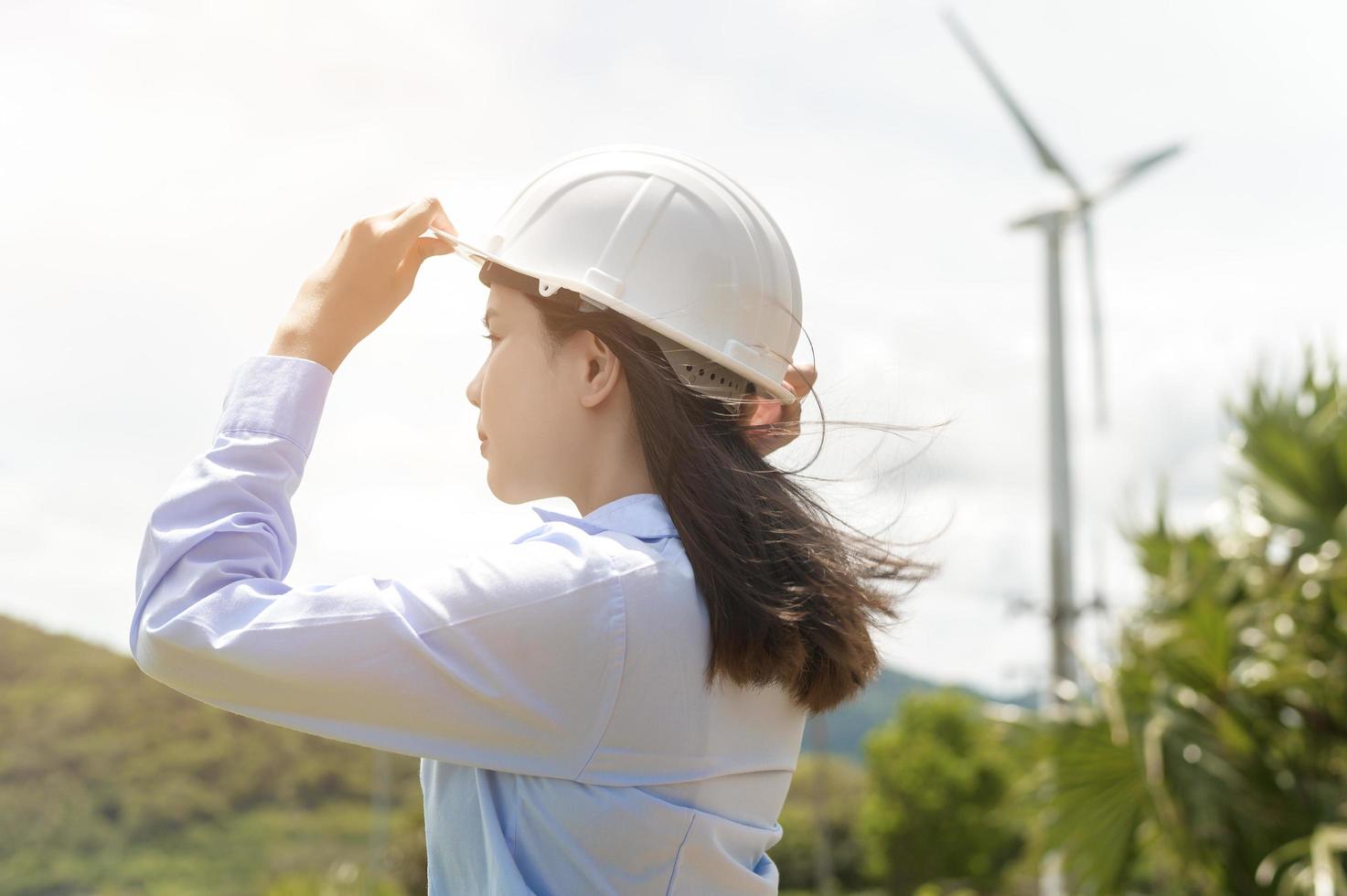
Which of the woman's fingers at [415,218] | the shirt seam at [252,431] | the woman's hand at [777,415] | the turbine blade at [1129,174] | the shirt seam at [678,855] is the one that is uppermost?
the turbine blade at [1129,174]

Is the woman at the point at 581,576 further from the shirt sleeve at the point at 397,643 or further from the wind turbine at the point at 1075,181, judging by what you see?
the wind turbine at the point at 1075,181

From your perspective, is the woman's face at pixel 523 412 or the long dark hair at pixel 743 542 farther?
the woman's face at pixel 523 412

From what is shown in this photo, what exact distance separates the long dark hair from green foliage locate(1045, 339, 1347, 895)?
5186 millimetres

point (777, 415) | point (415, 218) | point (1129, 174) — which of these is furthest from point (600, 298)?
point (1129, 174)

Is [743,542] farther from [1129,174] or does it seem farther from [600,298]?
[1129,174]

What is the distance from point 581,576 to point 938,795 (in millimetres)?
40518

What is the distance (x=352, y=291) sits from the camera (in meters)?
1.51

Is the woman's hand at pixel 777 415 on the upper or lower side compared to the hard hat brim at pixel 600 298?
lower

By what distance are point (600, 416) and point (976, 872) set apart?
41.7 m

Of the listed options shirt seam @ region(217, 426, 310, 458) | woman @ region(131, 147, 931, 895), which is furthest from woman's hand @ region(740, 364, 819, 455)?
shirt seam @ region(217, 426, 310, 458)

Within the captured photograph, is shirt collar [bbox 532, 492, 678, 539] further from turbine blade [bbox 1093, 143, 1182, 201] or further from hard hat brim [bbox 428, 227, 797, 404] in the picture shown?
turbine blade [bbox 1093, 143, 1182, 201]

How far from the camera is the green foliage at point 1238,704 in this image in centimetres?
624

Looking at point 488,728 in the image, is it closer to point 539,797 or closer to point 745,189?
point 539,797

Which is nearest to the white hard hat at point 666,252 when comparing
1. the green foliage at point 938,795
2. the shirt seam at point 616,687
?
the shirt seam at point 616,687
